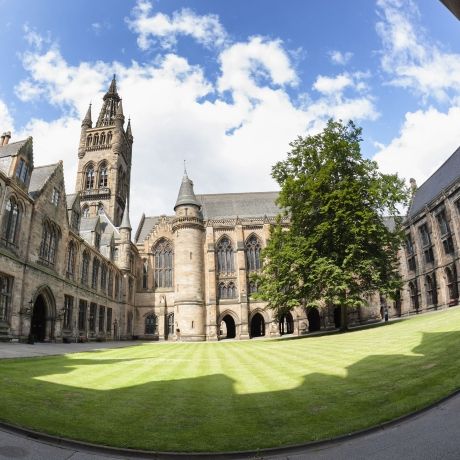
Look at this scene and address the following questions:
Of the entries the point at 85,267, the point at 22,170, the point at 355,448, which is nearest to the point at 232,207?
the point at 85,267

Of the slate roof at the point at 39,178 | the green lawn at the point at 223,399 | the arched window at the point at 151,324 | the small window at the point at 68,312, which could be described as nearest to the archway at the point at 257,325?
the arched window at the point at 151,324

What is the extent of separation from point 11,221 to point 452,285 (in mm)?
44921

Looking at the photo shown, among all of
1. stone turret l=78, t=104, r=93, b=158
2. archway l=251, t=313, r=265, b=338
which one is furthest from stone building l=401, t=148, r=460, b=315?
stone turret l=78, t=104, r=93, b=158

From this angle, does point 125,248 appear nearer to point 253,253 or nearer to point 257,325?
point 253,253

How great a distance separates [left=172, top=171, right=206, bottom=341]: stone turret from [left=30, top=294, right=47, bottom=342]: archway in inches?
851

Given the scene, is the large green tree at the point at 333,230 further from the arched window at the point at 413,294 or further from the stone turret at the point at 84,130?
the stone turret at the point at 84,130

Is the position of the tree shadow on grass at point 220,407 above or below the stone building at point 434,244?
below

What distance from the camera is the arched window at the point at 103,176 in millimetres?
62406

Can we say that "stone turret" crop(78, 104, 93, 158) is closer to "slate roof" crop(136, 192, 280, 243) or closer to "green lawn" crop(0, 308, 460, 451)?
"slate roof" crop(136, 192, 280, 243)

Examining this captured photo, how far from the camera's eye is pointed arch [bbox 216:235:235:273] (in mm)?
52156

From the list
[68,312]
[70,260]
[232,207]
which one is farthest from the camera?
[232,207]

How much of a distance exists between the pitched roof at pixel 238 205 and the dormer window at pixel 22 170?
32078 millimetres

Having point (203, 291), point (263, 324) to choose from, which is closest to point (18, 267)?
point (203, 291)

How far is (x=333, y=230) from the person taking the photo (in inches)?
1142
